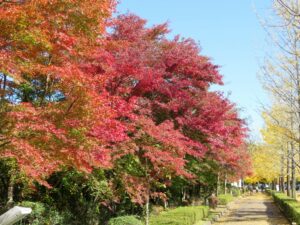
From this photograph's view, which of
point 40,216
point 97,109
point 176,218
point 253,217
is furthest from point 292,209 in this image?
point 97,109

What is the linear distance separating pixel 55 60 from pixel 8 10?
335 centimetres

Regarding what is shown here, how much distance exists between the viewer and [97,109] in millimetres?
10266

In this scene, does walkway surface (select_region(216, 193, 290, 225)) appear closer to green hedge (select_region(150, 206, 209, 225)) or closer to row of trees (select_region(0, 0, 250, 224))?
row of trees (select_region(0, 0, 250, 224))

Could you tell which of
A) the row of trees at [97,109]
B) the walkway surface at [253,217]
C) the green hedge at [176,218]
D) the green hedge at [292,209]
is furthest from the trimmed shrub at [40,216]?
the walkway surface at [253,217]

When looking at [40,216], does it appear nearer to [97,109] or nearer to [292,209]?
[97,109]

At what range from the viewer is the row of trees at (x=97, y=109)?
959 centimetres

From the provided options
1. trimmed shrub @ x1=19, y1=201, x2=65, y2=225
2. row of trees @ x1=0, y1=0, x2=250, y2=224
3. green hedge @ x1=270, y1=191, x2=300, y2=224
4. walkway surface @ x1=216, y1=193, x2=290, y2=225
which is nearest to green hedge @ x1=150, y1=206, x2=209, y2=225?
row of trees @ x1=0, y1=0, x2=250, y2=224

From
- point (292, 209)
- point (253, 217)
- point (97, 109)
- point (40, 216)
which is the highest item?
point (97, 109)

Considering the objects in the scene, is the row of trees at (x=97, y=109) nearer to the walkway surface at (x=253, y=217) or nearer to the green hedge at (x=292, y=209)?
the walkway surface at (x=253, y=217)

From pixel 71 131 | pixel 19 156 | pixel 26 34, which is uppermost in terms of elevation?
pixel 26 34

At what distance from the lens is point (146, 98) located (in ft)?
57.8

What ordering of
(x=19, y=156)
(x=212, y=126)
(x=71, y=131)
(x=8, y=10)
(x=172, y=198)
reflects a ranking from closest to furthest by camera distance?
(x=8, y=10) < (x=19, y=156) < (x=71, y=131) < (x=212, y=126) < (x=172, y=198)

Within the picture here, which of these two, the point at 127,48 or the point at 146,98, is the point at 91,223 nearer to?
the point at 146,98

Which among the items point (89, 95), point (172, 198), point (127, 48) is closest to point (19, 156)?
point (89, 95)
